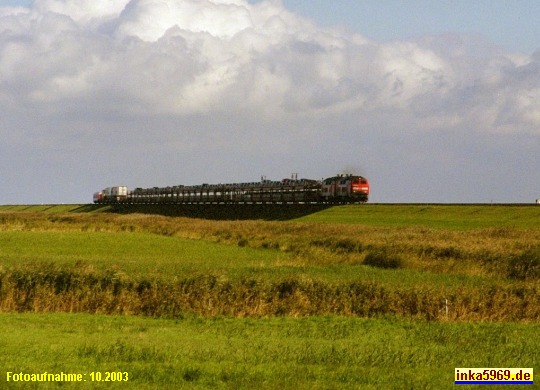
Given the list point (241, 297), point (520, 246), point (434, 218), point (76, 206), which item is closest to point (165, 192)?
point (76, 206)

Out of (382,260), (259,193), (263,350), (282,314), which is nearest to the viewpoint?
(263,350)

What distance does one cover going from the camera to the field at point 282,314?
46.4 feet

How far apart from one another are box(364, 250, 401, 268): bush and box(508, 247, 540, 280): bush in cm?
516

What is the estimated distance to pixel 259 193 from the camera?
107062 mm

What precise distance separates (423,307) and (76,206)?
147126mm

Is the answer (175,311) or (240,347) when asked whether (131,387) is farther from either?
(175,311)

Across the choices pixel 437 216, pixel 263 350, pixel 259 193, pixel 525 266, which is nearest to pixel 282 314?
pixel 263 350

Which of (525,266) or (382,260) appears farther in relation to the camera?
(382,260)

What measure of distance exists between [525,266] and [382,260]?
21.7ft

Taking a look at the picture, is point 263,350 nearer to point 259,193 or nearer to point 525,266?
point 525,266

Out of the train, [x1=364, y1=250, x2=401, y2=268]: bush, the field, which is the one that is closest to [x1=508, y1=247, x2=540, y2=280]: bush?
the field

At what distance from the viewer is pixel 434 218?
71.3 metres

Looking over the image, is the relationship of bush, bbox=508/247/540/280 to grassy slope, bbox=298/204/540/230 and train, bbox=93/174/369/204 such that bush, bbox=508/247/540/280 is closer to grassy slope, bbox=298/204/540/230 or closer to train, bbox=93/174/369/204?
grassy slope, bbox=298/204/540/230

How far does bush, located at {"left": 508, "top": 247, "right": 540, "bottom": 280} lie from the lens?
32.7 m
